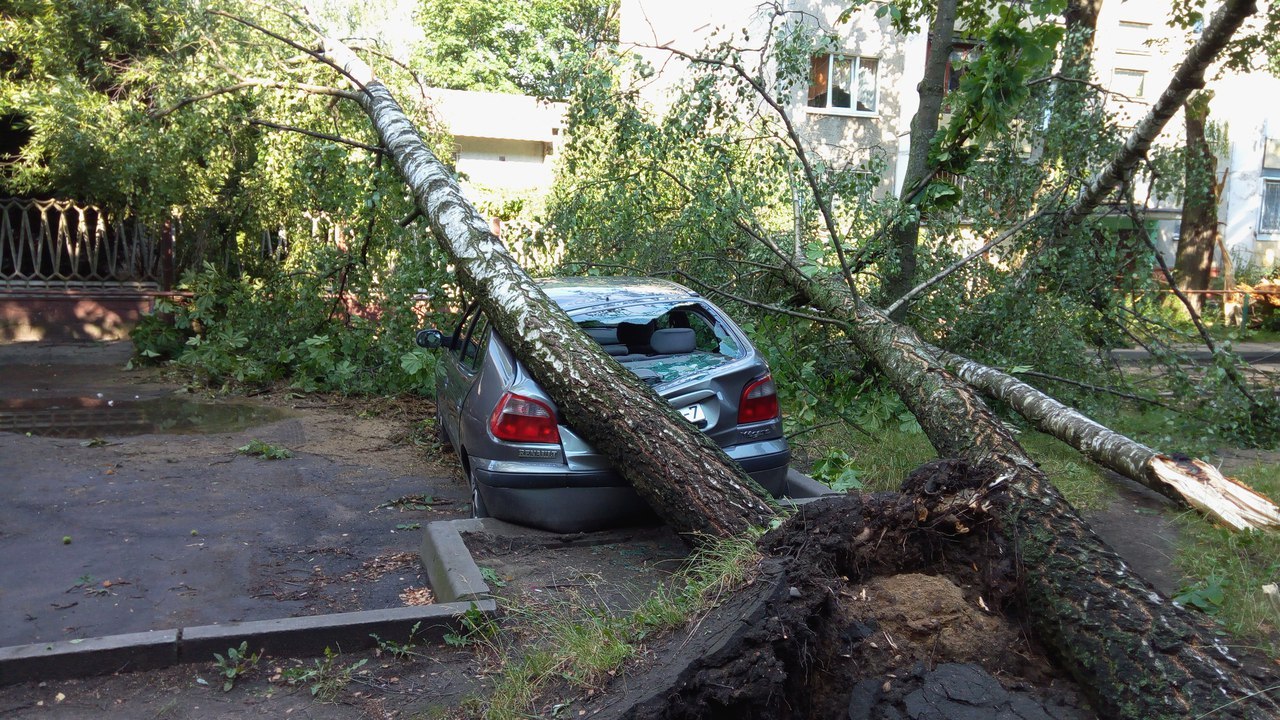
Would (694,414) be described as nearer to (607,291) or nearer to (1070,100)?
(607,291)

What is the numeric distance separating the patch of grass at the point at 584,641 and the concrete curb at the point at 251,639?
0.28 metres

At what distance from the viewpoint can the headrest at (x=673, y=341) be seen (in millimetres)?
5930

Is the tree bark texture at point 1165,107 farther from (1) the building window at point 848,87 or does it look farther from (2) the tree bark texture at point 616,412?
(1) the building window at point 848,87

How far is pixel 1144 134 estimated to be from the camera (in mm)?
7258

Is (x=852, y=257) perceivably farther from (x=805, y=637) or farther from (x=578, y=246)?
(x=805, y=637)

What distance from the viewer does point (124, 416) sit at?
9188 mm

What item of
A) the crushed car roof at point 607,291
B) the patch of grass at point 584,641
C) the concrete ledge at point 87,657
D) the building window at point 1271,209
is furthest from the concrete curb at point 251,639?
the building window at point 1271,209

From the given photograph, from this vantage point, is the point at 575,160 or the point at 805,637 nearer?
the point at 805,637

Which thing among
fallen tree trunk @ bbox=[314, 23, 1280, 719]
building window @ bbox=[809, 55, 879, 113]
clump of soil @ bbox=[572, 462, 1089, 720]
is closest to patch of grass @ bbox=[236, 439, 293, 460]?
fallen tree trunk @ bbox=[314, 23, 1280, 719]

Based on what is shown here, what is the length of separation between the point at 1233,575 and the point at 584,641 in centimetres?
336

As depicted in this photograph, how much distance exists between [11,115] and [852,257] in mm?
12011

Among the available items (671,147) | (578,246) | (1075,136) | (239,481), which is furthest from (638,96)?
(239,481)

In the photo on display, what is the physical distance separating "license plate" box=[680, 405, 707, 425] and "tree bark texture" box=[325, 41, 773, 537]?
0.75 ft

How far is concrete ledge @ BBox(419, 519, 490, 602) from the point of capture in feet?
14.0
